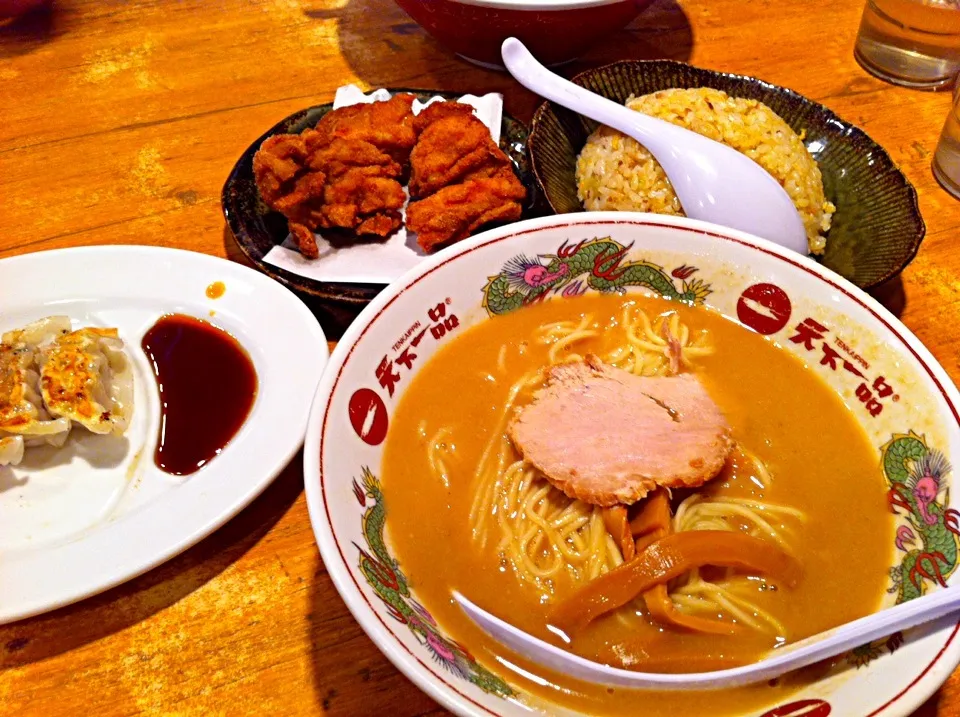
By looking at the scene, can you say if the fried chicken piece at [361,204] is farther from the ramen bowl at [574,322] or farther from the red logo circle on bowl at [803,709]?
the red logo circle on bowl at [803,709]

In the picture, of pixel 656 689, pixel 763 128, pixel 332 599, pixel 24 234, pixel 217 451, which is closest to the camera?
pixel 656 689

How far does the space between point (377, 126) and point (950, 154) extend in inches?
64.2

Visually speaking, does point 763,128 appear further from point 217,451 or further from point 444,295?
point 217,451

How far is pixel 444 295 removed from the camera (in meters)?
1.35

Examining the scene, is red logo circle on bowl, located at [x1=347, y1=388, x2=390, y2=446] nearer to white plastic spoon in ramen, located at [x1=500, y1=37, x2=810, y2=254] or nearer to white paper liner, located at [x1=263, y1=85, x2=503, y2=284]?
white paper liner, located at [x1=263, y1=85, x2=503, y2=284]

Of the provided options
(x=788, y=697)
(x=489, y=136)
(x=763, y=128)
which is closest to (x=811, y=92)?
(x=763, y=128)

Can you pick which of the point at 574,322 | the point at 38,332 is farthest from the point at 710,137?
the point at 38,332

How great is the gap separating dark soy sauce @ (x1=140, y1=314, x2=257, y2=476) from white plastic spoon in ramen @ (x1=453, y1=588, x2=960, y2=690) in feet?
2.68

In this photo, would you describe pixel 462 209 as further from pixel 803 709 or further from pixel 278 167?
pixel 803 709

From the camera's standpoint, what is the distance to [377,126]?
1.94 metres

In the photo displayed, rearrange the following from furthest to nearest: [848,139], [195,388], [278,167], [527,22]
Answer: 1. [527,22]
2. [848,139]
3. [278,167]
4. [195,388]

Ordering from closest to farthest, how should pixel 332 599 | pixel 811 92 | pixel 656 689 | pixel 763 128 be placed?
pixel 656 689, pixel 332 599, pixel 763 128, pixel 811 92

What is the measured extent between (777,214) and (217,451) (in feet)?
4.58

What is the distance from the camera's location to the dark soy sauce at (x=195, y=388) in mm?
1502
